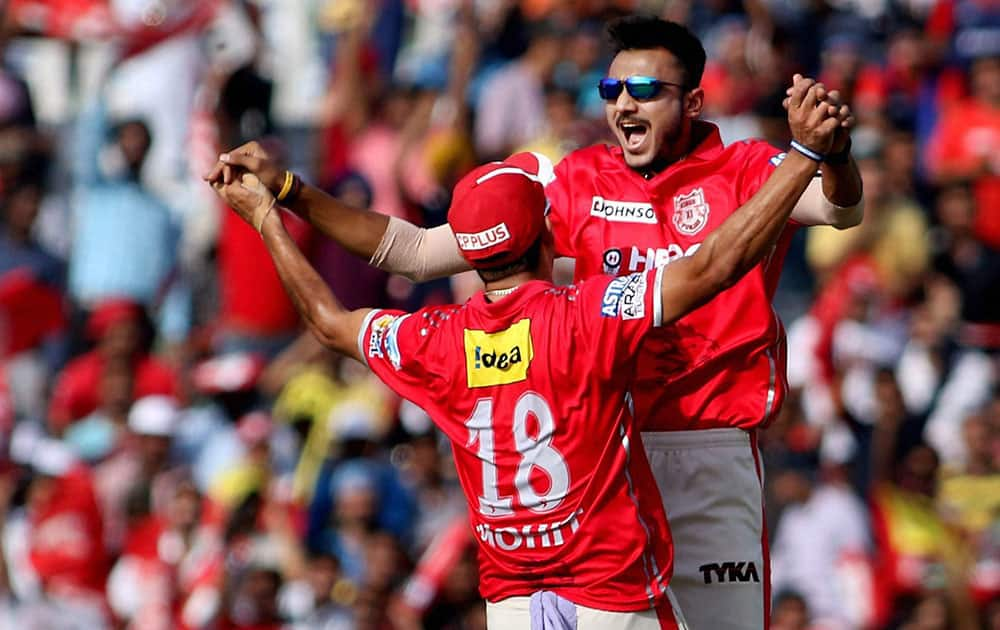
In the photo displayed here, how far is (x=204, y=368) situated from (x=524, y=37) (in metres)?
3.89

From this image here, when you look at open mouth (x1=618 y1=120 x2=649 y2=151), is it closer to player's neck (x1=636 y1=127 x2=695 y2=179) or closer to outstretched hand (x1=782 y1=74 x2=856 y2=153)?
player's neck (x1=636 y1=127 x2=695 y2=179)

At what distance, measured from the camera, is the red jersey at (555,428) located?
5824mm

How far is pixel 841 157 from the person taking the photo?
19.5ft

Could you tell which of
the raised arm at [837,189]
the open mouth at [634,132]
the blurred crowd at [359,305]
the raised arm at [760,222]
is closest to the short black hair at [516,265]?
→ the raised arm at [760,222]

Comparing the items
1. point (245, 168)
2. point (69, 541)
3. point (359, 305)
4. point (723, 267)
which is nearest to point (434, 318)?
point (245, 168)

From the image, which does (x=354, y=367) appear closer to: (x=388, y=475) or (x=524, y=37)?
(x=388, y=475)

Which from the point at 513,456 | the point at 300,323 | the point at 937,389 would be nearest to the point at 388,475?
the point at 300,323

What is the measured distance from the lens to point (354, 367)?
42.2 feet

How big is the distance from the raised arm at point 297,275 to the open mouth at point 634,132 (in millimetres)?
1001

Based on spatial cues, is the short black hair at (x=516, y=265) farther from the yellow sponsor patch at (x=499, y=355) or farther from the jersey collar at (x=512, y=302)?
the yellow sponsor patch at (x=499, y=355)

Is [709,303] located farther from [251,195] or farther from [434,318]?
[251,195]

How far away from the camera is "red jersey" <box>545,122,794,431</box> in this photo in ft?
21.1

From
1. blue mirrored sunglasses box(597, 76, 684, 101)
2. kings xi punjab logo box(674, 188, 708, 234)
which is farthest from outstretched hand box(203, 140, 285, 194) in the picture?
kings xi punjab logo box(674, 188, 708, 234)

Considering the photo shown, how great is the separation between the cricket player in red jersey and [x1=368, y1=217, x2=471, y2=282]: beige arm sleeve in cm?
65
